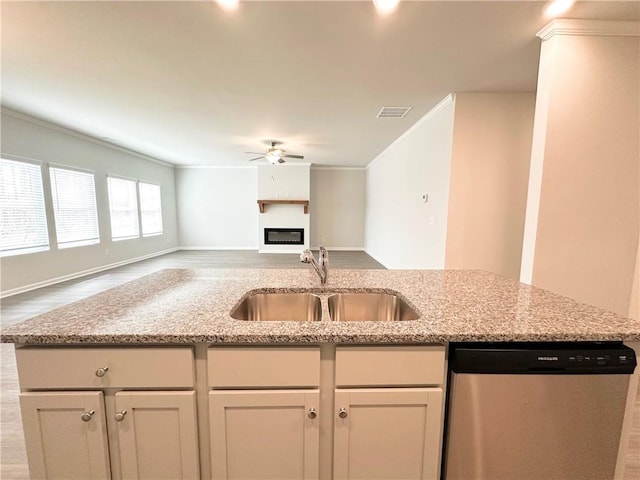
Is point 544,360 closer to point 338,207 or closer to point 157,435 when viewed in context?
point 157,435

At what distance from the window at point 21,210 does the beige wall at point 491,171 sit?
593 cm

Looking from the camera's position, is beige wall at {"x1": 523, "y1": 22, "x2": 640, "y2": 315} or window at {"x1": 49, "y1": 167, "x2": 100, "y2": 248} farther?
window at {"x1": 49, "y1": 167, "x2": 100, "y2": 248}

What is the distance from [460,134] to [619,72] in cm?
125

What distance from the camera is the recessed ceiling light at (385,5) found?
1718 mm

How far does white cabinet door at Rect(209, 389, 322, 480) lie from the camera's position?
3.10 ft

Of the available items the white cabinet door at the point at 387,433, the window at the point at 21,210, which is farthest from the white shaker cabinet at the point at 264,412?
the window at the point at 21,210

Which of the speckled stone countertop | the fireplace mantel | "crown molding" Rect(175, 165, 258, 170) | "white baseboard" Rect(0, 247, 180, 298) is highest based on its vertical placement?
"crown molding" Rect(175, 165, 258, 170)

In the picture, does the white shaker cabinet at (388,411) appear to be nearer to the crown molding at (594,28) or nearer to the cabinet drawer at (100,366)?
the cabinet drawer at (100,366)

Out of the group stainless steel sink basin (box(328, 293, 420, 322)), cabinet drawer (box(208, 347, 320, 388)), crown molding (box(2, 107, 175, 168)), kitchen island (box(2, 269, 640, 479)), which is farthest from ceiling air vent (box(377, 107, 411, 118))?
crown molding (box(2, 107, 175, 168))

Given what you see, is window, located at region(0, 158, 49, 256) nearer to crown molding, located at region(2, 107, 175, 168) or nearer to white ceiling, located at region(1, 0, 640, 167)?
crown molding, located at region(2, 107, 175, 168)

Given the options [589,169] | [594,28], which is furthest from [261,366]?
[594,28]

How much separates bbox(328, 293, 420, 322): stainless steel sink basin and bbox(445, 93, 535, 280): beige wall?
7.00 feet

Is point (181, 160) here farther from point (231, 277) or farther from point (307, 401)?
point (307, 401)

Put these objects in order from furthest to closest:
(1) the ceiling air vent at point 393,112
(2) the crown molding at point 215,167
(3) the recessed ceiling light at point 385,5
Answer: (2) the crown molding at point 215,167 → (1) the ceiling air vent at point 393,112 → (3) the recessed ceiling light at point 385,5
